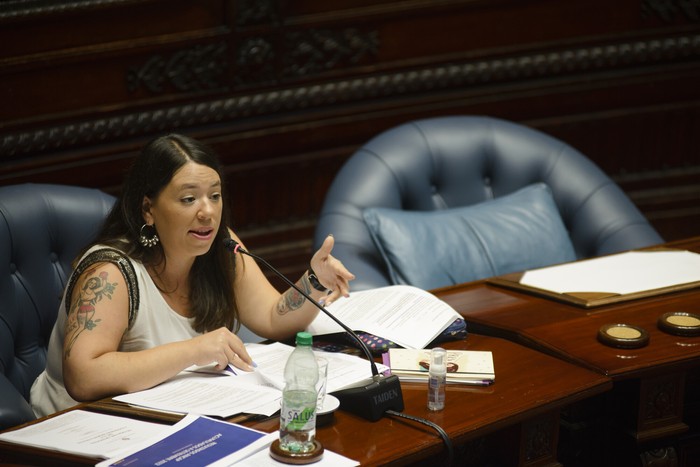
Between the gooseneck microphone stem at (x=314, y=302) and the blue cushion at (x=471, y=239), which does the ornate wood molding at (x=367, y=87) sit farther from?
the gooseneck microphone stem at (x=314, y=302)

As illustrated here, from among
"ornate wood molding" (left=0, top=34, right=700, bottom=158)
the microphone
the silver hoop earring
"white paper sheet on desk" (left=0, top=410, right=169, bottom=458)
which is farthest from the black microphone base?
"ornate wood molding" (left=0, top=34, right=700, bottom=158)

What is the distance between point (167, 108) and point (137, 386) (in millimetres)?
1659

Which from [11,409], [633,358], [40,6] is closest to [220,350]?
[11,409]

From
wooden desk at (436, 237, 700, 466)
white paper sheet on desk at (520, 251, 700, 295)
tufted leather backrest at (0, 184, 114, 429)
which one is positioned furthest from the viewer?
white paper sheet on desk at (520, 251, 700, 295)

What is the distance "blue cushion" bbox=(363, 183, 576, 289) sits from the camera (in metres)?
2.92

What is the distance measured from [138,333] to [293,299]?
0.37 metres

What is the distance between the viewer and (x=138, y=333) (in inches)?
87.2

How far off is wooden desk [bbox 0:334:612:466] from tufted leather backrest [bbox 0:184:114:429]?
68 cm

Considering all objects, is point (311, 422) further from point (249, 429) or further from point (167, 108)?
point (167, 108)

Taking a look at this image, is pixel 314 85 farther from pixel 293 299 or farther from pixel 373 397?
pixel 373 397

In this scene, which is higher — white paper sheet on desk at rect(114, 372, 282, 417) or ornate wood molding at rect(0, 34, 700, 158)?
ornate wood molding at rect(0, 34, 700, 158)

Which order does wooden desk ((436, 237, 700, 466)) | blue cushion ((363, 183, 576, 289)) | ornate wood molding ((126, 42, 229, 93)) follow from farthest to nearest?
1. ornate wood molding ((126, 42, 229, 93))
2. blue cushion ((363, 183, 576, 289))
3. wooden desk ((436, 237, 700, 466))

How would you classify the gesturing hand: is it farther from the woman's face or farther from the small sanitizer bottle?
the small sanitizer bottle

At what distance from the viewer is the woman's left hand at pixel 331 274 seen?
7.30ft
